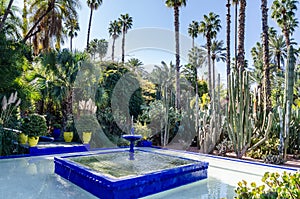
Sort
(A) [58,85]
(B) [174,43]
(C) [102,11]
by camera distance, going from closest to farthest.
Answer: (A) [58,85]
(B) [174,43]
(C) [102,11]

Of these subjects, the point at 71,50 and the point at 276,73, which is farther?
the point at 276,73

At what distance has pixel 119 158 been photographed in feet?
24.3

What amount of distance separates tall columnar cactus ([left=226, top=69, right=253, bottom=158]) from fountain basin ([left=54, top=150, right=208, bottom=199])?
8.80 feet

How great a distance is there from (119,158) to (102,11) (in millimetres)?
21135

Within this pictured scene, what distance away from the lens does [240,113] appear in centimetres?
841

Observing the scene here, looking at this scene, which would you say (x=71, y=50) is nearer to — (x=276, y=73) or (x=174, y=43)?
(x=174, y=43)

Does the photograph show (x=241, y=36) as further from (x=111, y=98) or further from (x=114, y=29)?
(x=114, y=29)

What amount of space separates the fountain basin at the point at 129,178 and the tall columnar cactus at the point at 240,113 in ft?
8.80

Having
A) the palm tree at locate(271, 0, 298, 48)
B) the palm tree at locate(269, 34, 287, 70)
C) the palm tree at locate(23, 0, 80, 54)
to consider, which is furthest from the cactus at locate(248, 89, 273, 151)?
the palm tree at locate(269, 34, 287, 70)

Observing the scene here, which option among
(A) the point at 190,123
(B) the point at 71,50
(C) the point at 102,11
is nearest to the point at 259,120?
(A) the point at 190,123

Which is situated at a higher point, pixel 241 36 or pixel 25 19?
pixel 25 19

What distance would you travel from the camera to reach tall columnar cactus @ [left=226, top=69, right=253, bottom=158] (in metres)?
8.41

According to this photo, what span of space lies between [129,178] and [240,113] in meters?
5.11

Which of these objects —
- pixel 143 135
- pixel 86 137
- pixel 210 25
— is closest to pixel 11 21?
pixel 86 137
